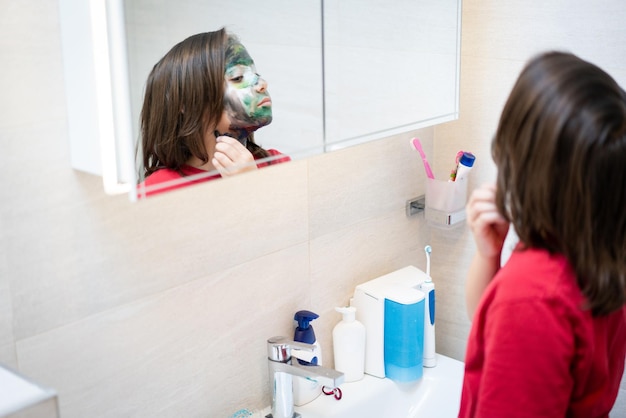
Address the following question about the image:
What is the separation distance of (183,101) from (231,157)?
107mm

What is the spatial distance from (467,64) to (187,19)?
0.80 metres

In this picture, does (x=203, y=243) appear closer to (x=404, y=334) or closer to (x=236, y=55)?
(x=236, y=55)

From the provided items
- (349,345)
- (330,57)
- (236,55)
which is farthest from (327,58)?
(349,345)

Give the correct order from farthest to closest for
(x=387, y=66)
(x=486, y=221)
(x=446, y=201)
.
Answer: (x=446, y=201)
(x=387, y=66)
(x=486, y=221)

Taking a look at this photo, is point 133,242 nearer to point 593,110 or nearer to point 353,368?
point 353,368

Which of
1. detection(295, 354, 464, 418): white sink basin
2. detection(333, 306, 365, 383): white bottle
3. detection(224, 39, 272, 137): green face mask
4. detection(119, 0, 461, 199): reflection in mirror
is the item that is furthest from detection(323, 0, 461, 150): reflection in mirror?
detection(295, 354, 464, 418): white sink basin

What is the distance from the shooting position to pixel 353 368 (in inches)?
63.1

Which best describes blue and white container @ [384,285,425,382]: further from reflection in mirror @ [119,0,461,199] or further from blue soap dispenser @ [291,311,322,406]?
reflection in mirror @ [119,0,461,199]

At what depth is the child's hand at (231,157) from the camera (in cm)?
114

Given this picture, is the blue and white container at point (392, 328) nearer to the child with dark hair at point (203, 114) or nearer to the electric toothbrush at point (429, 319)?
the electric toothbrush at point (429, 319)

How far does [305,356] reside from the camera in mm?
1464

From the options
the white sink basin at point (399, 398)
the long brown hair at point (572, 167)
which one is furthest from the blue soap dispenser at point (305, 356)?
the long brown hair at point (572, 167)

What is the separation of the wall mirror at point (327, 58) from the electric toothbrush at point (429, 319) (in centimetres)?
37

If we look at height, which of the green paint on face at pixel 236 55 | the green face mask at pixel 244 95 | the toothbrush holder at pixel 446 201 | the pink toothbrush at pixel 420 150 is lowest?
the toothbrush holder at pixel 446 201
